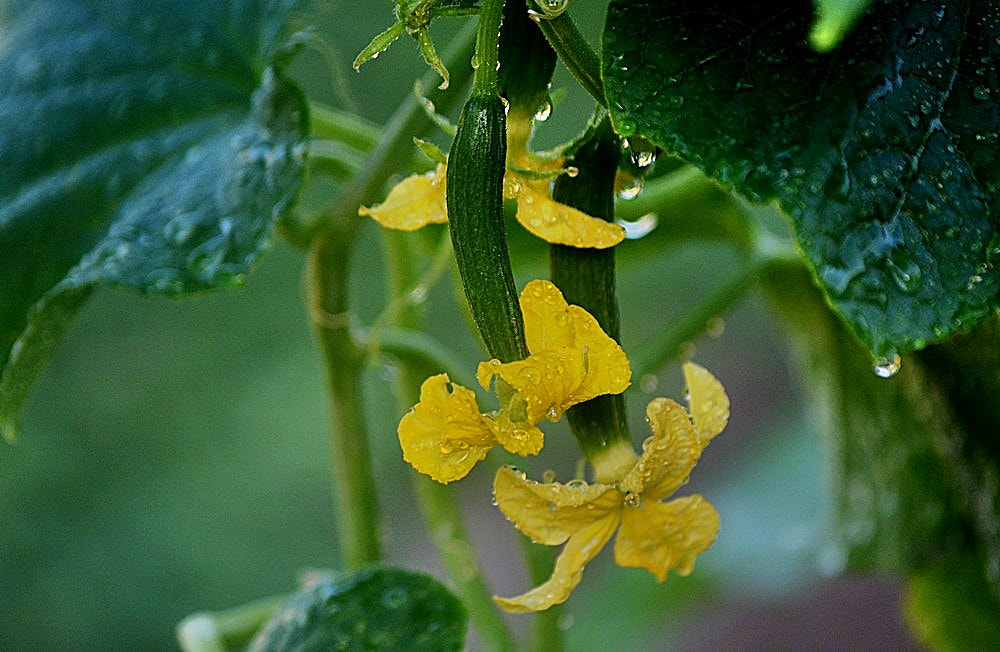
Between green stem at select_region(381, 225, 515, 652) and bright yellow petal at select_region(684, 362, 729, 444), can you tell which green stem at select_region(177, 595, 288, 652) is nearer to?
green stem at select_region(381, 225, 515, 652)

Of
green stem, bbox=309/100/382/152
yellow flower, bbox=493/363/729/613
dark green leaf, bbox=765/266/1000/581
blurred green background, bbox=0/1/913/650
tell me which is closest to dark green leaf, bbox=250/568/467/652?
yellow flower, bbox=493/363/729/613

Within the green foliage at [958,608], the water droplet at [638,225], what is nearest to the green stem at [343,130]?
the water droplet at [638,225]

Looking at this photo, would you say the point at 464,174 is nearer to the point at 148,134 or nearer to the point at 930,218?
the point at 930,218

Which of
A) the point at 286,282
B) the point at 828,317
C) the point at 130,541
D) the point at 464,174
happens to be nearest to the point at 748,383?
the point at 286,282

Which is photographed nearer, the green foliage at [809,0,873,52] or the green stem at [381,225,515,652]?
the green foliage at [809,0,873,52]

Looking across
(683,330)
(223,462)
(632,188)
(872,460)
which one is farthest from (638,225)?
(223,462)

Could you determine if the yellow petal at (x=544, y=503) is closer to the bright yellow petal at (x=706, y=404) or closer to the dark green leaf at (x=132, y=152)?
the bright yellow petal at (x=706, y=404)
